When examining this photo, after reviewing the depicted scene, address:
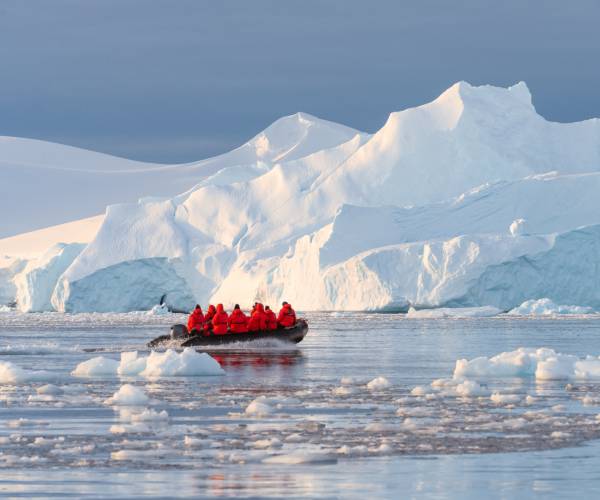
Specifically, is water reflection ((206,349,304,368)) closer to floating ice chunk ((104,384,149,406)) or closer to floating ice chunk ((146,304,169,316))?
floating ice chunk ((104,384,149,406))

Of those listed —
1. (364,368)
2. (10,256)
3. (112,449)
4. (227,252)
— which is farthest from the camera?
(10,256)

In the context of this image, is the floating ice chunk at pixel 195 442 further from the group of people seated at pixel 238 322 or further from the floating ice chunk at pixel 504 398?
the group of people seated at pixel 238 322

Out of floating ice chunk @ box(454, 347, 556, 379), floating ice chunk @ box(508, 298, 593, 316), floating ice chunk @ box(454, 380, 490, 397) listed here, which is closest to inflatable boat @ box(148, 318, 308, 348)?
floating ice chunk @ box(454, 347, 556, 379)

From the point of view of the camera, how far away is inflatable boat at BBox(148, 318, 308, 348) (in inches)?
1037

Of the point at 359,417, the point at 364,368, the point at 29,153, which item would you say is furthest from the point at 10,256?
the point at 359,417

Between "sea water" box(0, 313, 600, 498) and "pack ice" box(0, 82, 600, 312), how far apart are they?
24.8 meters

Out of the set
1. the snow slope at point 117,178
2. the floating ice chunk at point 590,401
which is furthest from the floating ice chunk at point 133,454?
the snow slope at point 117,178

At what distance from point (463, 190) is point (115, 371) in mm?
35875

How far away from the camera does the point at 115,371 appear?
17.5m

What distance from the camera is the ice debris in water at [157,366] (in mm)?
17062

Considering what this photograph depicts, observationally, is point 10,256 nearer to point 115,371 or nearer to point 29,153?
point 29,153

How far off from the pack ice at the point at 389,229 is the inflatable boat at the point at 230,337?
17577mm

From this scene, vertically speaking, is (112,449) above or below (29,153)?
below

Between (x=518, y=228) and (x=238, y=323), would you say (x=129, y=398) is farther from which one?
(x=518, y=228)
